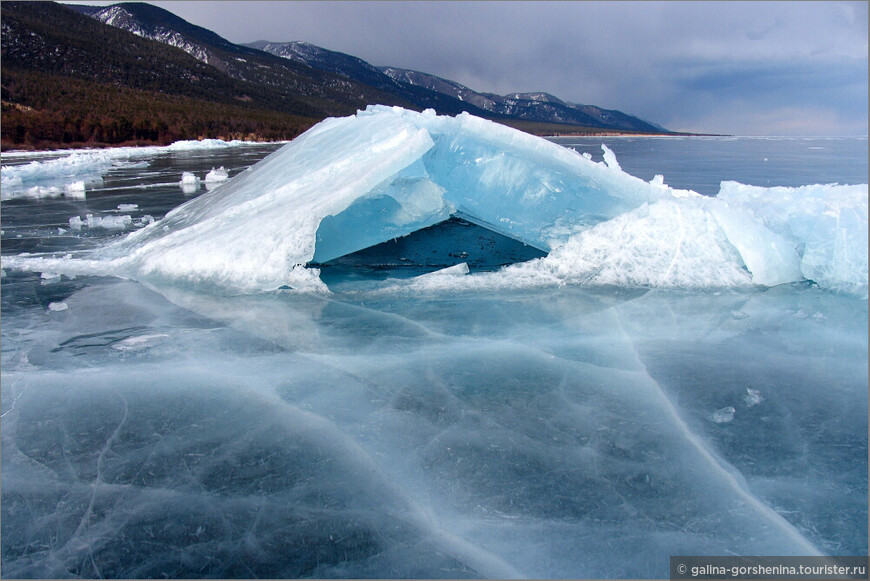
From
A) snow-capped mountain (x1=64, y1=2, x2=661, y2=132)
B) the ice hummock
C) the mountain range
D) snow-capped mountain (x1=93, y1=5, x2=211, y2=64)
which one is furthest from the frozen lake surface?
snow-capped mountain (x1=93, y1=5, x2=211, y2=64)

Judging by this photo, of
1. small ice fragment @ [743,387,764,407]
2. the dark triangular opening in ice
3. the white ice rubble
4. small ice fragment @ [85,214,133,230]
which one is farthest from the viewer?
the white ice rubble

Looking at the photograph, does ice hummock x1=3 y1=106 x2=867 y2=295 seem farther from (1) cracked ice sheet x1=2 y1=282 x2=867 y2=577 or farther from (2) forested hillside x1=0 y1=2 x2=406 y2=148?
(2) forested hillside x1=0 y1=2 x2=406 y2=148

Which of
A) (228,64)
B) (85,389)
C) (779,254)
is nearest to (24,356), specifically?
(85,389)

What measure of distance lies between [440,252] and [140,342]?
251cm

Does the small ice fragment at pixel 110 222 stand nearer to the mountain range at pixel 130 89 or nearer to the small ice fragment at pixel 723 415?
the small ice fragment at pixel 723 415

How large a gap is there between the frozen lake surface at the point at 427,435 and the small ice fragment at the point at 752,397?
0.01 metres

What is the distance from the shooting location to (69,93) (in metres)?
39.9

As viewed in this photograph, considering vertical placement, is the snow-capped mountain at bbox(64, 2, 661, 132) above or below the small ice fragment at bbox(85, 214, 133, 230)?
above

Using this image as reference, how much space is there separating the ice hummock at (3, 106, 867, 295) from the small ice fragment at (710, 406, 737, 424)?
1.84 meters

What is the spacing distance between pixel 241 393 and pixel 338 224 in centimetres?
202

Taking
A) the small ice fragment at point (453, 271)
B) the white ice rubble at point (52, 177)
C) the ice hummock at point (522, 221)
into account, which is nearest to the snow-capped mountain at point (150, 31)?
the white ice rubble at point (52, 177)

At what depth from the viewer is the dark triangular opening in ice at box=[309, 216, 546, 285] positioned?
4477mm

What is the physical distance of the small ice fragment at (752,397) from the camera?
2148 millimetres

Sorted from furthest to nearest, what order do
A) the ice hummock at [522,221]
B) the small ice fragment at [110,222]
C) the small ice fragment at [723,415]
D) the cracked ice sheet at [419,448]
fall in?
the small ice fragment at [110,222] → the ice hummock at [522,221] → the small ice fragment at [723,415] → the cracked ice sheet at [419,448]
